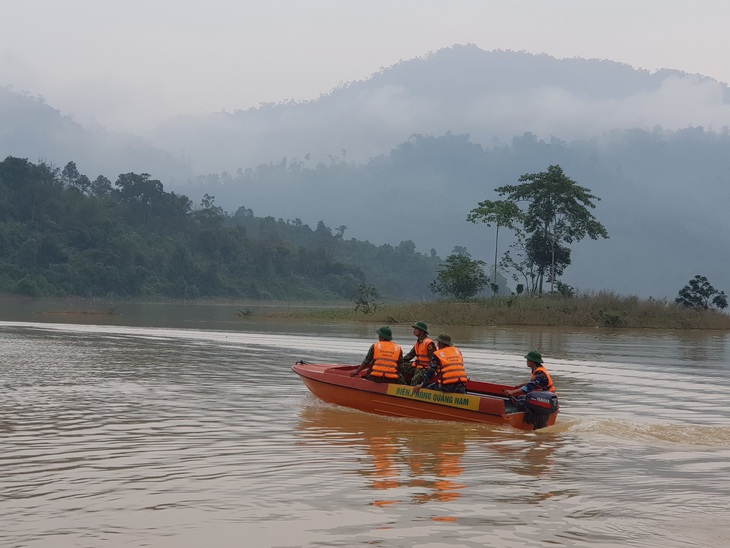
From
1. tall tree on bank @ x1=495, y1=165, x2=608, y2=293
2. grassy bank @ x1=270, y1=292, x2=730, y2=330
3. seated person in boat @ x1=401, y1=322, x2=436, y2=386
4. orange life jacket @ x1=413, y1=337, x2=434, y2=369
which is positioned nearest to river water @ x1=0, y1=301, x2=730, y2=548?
seated person in boat @ x1=401, y1=322, x2=436, y2=386

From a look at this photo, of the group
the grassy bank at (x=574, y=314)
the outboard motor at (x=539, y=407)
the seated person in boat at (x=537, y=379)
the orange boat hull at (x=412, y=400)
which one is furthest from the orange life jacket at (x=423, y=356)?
the grassy bank at (x=574, y=314)

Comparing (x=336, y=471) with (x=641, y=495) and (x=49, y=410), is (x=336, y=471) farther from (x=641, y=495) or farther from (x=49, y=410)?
(x=49, y=410)

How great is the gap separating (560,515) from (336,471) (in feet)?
9.43

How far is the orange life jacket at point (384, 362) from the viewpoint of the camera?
16.1 m

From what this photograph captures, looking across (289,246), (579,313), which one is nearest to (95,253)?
(289,246)

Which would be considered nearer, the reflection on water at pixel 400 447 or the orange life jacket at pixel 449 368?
the reflection on water at pixel 400 447

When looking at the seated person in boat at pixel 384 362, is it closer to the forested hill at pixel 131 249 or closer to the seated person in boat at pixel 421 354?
the seated person in boat at pixel 421 354

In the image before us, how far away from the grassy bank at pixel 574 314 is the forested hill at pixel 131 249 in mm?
52759

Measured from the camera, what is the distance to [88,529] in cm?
793

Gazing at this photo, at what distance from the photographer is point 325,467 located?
10758 mm

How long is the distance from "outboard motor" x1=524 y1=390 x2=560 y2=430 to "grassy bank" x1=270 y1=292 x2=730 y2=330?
115 feet

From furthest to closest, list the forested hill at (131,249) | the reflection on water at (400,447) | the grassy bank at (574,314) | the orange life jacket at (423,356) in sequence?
the forested hill at (131,249)
the grassy bank at (574,314)
the orange life jacket at (423,356)
the reflection on water at (400,447)

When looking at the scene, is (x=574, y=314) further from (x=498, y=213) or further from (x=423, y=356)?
(x=423, y=356)

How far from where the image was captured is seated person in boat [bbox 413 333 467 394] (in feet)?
50.1
